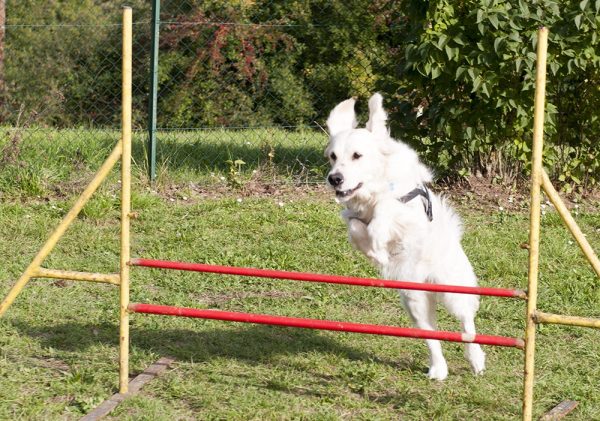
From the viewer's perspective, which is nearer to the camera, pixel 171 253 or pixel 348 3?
pixel 171 253

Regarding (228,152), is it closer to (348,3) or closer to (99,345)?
(348,3)

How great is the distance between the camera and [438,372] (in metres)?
4.71

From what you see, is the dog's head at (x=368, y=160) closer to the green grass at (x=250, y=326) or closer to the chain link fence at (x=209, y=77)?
the green grass at (x=250, y=326)

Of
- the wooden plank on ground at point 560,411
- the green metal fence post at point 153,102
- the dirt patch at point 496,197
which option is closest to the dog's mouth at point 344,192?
the wooden plank on ground at point 560,411

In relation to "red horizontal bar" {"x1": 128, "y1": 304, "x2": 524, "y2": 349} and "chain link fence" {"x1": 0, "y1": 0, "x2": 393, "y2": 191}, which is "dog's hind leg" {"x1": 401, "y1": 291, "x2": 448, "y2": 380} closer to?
"red horizontal bar" {"x1": 128, "y1": 304, "x2": 524, "y2": 349}

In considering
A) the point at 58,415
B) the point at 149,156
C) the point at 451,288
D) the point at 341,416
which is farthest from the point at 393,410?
the point at 149,156

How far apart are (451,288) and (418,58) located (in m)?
4.23

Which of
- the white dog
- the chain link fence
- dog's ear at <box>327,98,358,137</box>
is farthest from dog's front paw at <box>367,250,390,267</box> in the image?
the chain link fence

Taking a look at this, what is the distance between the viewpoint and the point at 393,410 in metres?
4.27

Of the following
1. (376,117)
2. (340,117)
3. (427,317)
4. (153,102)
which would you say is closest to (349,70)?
(153,102)

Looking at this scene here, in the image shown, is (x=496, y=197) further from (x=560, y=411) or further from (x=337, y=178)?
(x=560, y=411)

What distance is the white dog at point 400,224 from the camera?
4.75 m

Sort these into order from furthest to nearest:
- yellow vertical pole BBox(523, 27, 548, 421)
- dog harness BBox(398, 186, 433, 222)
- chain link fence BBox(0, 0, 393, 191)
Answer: chain link fence BBox(0, 0, 393, 191)
dog harness BBox(398, 186, 433, 222)
yellow vertical pole BBox(523, 27, 548, 421)

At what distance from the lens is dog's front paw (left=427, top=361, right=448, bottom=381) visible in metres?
4.70
